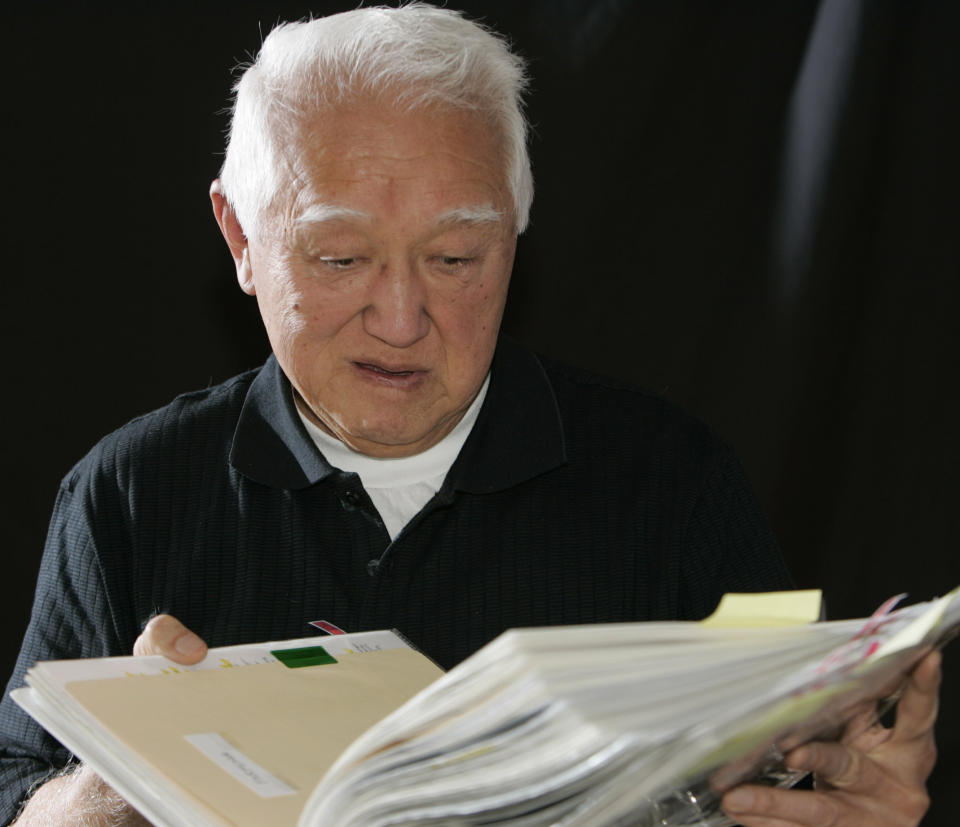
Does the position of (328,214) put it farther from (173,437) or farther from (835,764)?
(835,764)

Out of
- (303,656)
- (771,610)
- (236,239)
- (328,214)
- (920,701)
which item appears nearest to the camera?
(771,610)

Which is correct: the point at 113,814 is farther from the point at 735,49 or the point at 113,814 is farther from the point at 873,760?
the point at 735,49

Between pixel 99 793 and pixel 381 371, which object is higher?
pixel 381 371

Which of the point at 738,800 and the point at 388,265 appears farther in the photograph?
the point at 388,265

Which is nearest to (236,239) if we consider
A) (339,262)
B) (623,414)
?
(339,262)

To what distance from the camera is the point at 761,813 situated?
75 cm

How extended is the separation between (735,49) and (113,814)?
1.55 meters

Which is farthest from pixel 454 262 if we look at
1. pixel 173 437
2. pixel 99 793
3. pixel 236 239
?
pixel 99 793

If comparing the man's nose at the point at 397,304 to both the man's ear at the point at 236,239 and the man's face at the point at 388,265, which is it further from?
the man's ear at the point at 236,239

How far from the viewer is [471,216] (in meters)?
1.20

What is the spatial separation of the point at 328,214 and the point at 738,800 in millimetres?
712

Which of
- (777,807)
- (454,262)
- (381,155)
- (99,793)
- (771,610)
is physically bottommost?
(99,793)

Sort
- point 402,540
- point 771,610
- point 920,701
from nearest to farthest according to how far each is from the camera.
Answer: point 771,610
point 920,701
point 402,540

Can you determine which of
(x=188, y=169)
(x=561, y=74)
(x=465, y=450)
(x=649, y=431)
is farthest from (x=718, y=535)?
(x=188, y=169)
